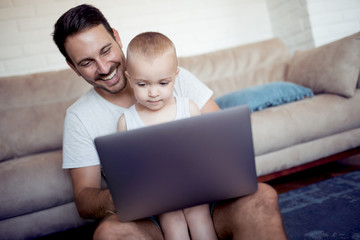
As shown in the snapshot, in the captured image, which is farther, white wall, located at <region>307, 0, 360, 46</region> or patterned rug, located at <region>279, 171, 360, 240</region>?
white wall, located at <region>307, 0, 360, 46</region>

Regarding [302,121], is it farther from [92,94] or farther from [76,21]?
[76,21]

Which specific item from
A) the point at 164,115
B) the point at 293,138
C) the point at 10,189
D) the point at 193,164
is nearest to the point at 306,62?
the point at 293,138

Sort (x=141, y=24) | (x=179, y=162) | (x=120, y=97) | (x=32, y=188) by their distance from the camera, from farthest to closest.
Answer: (x=141, y=24) → (x=32, y=188) → (x=120, y=97) → (x=179, y=162)

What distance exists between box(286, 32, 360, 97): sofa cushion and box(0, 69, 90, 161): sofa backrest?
158cm

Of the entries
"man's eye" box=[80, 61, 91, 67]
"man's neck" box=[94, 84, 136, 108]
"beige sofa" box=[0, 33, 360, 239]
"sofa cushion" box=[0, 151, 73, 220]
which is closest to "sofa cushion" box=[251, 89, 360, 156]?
"beige sofa" box=[0, 33, 360, 239]

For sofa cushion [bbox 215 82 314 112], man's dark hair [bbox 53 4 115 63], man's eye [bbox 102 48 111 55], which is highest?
man's dark hair [bbox 53 4 115 63]

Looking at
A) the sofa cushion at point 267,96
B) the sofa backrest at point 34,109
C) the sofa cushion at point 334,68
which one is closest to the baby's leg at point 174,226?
the sofa cushion at point 267,96

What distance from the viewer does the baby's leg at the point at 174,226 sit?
85 cm

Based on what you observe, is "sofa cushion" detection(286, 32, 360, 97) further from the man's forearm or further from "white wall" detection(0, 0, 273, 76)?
the man's forearm

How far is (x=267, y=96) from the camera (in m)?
1.79

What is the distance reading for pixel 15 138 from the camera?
1.83 m

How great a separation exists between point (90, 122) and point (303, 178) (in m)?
1.36

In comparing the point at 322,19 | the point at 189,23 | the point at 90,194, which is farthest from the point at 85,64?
the point at 322,19

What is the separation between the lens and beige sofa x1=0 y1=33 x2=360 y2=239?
1.45 metres
